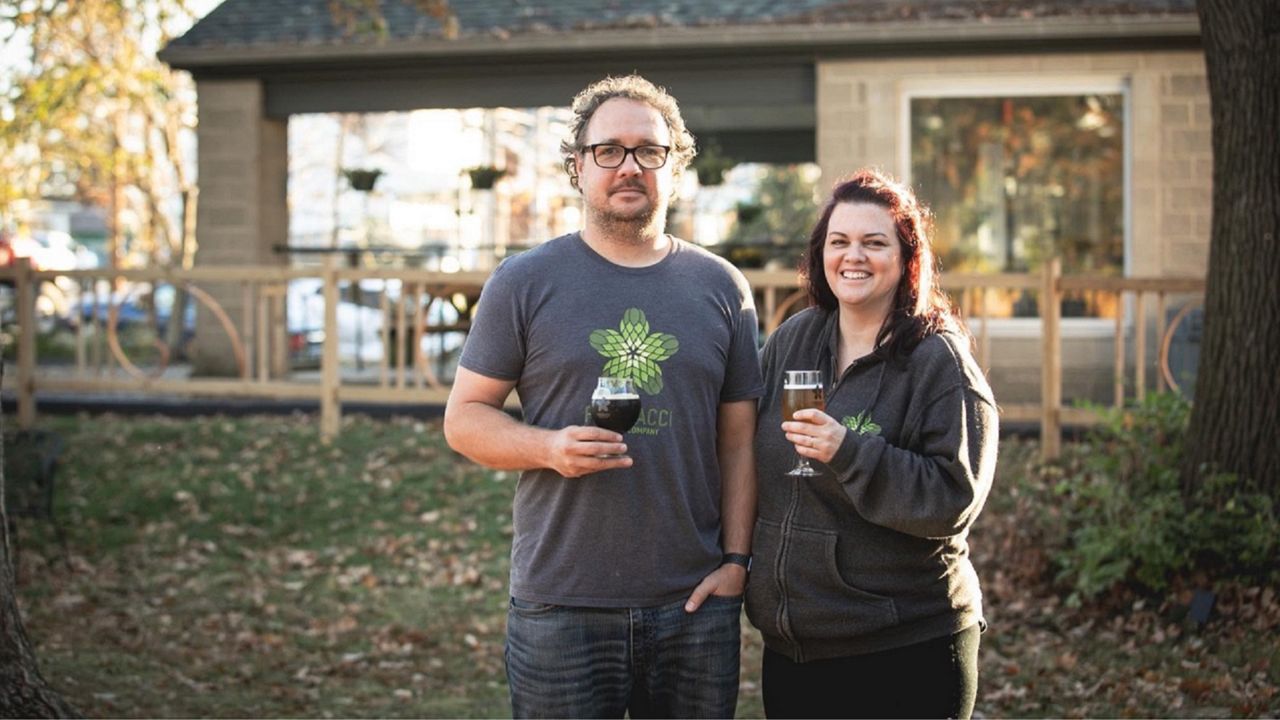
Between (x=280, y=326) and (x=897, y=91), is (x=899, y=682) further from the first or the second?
(x=897, y=91)

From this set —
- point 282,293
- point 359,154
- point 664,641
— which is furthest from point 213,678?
point 359,154

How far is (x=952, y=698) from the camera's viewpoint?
313cm

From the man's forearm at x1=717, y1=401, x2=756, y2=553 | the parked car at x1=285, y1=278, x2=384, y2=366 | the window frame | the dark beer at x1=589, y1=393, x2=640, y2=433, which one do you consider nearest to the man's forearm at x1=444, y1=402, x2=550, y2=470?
the dark beer at x1=589, y1=393, x2=640, y2=433

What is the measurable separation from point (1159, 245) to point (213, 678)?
29.5 ft

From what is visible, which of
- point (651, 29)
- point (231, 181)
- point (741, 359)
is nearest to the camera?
point (741, 359)

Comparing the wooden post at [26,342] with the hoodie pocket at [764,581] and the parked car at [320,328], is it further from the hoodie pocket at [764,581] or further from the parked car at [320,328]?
the hoodie pocket at [764,581]

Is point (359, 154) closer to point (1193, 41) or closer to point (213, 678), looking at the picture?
point (1193, 41)

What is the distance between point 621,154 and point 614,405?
598 millimetres

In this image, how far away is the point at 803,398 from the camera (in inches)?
120

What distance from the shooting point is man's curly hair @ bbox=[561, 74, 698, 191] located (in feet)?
10.4

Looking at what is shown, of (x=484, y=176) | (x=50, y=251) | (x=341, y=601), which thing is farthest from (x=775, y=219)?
(x=50, y=251)

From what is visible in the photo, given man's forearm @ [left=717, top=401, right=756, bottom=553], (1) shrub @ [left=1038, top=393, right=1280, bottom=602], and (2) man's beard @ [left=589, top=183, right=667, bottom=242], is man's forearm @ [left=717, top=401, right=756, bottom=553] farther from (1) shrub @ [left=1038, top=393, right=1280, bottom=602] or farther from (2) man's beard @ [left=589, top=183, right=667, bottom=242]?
(1) shrub @ [left=1038, top=393, right=1280, bottom=602]

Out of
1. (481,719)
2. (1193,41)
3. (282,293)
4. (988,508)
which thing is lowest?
(481,719)

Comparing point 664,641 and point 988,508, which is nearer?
point 664,641
